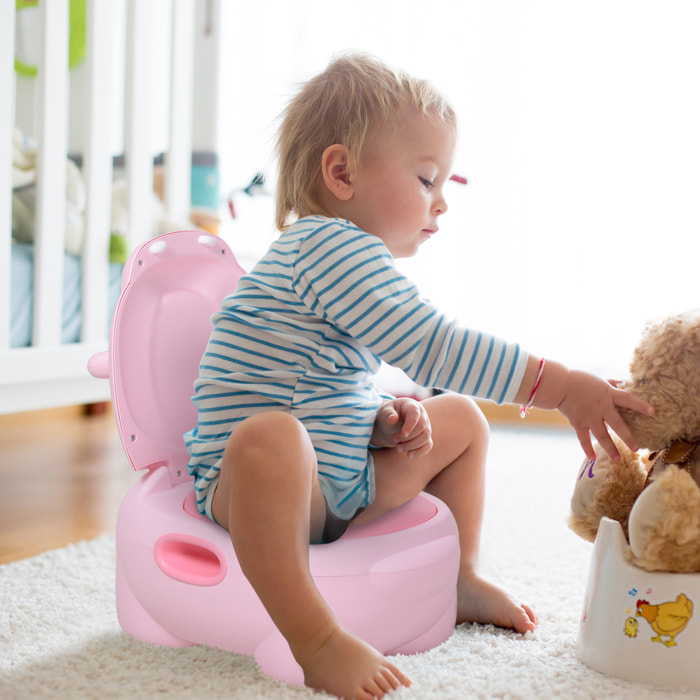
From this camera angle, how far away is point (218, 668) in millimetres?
652

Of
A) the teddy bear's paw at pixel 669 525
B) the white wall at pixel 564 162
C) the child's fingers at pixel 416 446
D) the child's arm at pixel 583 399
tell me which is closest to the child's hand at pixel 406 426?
the child's fingers at pixel 416 446

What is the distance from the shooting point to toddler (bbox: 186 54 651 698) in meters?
0.60

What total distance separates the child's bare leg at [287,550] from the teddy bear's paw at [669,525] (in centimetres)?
21

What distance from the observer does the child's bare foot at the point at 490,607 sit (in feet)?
2.48

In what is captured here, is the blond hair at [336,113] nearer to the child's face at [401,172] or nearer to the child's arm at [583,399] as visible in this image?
the child's face at [401,172]

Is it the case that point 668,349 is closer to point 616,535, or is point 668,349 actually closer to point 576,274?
point 616,535

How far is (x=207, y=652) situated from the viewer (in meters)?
0.69

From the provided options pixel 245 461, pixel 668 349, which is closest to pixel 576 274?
pixel 668 349

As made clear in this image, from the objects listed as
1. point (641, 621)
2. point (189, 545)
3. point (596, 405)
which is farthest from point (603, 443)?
point (189, 545)

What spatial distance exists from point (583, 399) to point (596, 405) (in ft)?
0.04

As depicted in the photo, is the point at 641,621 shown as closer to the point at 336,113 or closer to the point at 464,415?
the point at 464,415

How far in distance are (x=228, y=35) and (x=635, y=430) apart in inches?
88.0

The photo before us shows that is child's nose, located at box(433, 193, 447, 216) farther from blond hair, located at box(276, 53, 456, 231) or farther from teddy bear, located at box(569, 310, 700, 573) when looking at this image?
teddy bear, located at box(569, 310, 700, 573)

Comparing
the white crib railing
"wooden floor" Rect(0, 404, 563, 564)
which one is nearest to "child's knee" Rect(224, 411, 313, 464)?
"wooden floor" Rect(0, 404, 563, 564)
